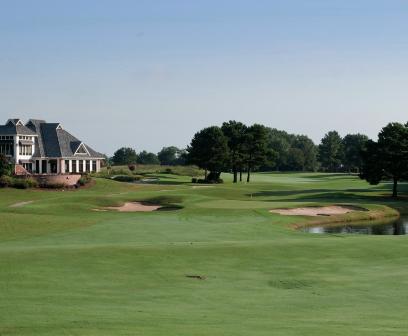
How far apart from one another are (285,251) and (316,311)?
12878 millimetres

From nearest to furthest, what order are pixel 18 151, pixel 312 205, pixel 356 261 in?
pixel 356 261
pixel 312 205
pixel 18 151

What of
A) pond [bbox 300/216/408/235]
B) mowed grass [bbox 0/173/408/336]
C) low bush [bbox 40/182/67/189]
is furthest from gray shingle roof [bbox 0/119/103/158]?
pond [bbox 300/216/408/235]

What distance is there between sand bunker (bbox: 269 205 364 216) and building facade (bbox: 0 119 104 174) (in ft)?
152

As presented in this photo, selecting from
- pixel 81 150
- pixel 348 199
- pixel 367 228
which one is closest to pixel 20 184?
pixel 81 150

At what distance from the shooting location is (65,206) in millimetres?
58875

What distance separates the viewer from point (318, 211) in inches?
2512

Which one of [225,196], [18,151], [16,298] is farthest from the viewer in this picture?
[18,151]

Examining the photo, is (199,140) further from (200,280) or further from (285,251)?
(200,280)

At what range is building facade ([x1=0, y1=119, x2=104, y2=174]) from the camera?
96875mm

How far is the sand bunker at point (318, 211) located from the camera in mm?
61375

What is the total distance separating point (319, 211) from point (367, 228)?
349 inches

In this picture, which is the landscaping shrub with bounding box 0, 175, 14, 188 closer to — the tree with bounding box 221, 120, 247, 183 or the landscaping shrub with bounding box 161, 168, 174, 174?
the tree with bounding box 221, 120, 247, 183

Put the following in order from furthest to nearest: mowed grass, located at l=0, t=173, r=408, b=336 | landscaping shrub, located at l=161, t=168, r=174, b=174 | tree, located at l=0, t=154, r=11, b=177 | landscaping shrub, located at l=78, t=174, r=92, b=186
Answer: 1. landscaping shrub, located at l=161, t=168, r=174, b=174
2. landscaping shrub, located at l=78, t=174, r=92, b=186
3. tree, located at l=0, t=154, r=11, b=177
4. mowed grass, located at l=0, t=173, r=408, b=336

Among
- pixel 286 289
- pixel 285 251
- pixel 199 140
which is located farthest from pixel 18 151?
pixel 286 289
